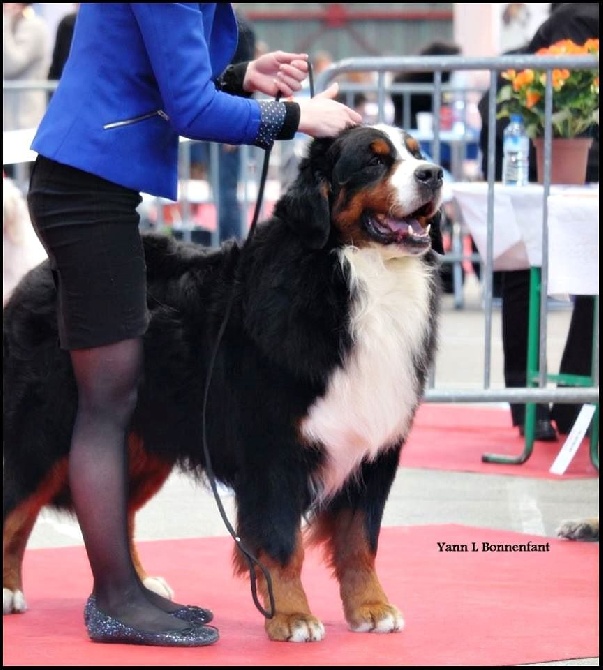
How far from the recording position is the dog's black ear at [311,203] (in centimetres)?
372

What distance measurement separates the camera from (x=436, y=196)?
12.2 ft

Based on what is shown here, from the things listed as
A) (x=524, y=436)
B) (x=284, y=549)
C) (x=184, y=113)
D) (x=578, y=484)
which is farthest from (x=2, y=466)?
(x=524, y=436)

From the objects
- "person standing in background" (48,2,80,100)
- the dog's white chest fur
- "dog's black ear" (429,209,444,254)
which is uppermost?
"person standing in background" (48,2,80,100)

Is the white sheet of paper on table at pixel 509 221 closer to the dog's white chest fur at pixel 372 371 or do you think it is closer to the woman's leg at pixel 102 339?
the dog's white chest fur at pixel 372 371

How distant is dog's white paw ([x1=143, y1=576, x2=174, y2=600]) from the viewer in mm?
4219

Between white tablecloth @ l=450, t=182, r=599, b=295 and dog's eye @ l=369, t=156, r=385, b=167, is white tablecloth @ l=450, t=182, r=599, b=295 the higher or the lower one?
the lower one

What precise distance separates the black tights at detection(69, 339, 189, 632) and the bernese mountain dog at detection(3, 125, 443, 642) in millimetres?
303

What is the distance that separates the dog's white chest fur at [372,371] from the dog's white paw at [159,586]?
69cm

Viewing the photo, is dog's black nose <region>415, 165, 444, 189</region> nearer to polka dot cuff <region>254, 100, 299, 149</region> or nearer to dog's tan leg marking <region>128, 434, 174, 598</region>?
polka dot cuff <region>254, 100, 299, 149</region>

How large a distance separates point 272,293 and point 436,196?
0.50m

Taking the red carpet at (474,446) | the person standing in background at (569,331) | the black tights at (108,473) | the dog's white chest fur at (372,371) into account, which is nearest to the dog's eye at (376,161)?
the dog's white chest fur at (372,371)

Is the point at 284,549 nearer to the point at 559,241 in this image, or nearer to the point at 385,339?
the point at 385,339

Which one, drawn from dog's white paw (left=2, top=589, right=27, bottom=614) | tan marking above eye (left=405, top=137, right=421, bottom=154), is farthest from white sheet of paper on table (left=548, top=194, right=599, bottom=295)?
dog's white paw (left=2, top=589, right=27, bottom=614)

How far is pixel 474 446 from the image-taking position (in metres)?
6.97
